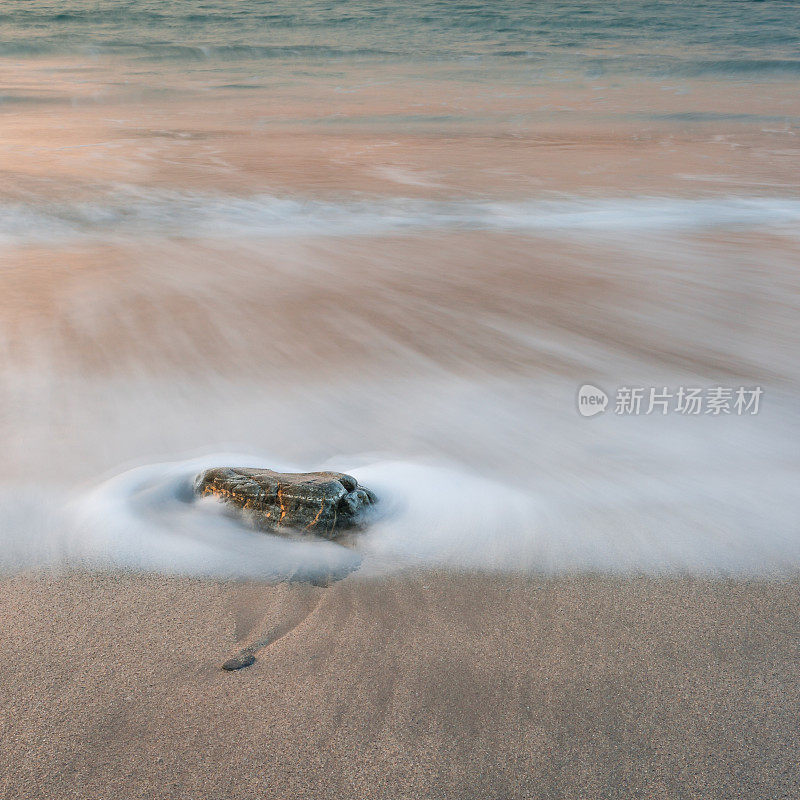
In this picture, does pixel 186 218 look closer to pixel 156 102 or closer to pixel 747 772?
pixel 747 772

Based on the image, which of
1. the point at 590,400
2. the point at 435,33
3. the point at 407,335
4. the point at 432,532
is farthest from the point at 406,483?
the point at 435,33

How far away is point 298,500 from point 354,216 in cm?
384

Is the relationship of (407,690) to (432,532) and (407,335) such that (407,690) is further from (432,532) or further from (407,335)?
(407,335)

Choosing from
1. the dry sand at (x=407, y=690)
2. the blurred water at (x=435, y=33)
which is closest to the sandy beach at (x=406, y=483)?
the dry sand at (x=407, y=690)

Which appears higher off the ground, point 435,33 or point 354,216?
point 435,33

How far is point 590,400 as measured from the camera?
99.8 inches

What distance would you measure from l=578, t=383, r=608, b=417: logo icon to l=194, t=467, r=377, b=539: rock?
3.31 ft

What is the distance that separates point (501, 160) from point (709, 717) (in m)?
6.61

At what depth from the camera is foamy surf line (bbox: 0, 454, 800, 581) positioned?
1.56 meters

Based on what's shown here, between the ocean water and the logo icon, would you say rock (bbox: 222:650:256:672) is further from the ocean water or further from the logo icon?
the logo icon

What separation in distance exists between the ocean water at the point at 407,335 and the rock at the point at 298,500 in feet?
0.16

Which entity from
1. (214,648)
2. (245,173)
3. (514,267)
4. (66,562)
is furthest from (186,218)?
(214,648)

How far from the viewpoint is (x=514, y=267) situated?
13.3ft

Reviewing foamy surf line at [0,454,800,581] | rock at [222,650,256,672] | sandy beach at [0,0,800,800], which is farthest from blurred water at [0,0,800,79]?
rock at [222,650,256,672]
